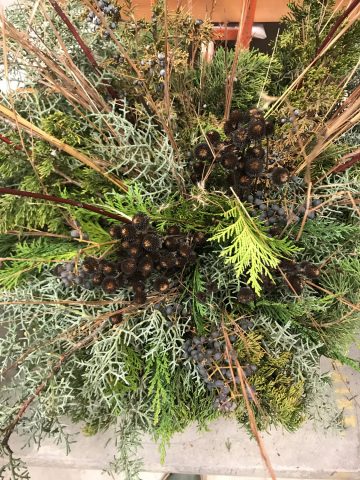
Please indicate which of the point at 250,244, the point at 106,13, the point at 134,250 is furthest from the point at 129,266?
the point at 106,13

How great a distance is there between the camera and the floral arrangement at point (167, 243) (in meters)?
0.54

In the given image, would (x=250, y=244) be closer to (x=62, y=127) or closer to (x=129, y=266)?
(x=129, y=266)

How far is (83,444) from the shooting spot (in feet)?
2.27

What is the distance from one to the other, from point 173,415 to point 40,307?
0.25 meters

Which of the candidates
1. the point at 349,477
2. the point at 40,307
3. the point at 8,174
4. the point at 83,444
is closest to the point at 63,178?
the point at 8,174

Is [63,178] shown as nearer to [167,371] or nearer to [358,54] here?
[167,371]

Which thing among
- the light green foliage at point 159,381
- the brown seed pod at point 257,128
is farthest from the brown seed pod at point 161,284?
the brown seed pod at point 257,128

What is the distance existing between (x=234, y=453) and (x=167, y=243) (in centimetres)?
39

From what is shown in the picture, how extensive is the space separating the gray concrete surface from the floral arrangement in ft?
0.30

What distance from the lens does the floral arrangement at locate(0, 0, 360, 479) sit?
1.78 feet

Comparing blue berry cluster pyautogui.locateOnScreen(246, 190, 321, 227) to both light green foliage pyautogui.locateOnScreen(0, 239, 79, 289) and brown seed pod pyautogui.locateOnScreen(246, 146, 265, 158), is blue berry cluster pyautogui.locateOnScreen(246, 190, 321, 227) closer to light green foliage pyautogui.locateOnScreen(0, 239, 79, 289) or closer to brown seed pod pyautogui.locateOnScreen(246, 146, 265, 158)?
brown seed pod pyautogui.locateOnScreen(246, 146, 265, 158)

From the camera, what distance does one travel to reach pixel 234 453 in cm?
68

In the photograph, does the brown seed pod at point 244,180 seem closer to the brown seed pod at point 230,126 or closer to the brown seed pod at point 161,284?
the brown seed pod at point 230,126

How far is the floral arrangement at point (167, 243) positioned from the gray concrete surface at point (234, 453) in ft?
0.30
